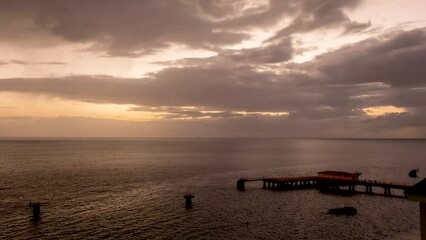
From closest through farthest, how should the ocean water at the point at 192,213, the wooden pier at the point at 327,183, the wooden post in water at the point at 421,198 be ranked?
1. the wooden post in water at the point at 421,198
2. the ocean water at the point at 192,213
3. the wooden pier at the point at 327,183

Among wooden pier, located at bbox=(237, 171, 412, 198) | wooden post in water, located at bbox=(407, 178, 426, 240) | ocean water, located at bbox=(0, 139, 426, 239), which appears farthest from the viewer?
wooden pier, located at bbox=(237, 171, 412, 198)

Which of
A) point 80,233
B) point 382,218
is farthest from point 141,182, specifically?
point 382,218

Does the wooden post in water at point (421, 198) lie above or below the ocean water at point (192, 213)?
above

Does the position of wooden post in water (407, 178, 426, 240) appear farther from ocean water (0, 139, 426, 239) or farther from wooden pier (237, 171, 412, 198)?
wooden pier (237, 171, 412, 198)

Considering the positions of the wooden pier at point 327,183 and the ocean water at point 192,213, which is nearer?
the ocean water at point 192,213

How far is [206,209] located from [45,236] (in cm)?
2887

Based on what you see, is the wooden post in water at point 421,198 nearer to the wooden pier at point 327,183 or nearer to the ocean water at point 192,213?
the ocean water at point 192,213

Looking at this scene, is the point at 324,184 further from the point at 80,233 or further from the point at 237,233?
the point at 80,233

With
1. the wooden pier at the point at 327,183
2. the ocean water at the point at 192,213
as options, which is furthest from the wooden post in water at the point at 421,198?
the wooden pier at the point at 327,183

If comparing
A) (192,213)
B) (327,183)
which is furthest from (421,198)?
(327,183)

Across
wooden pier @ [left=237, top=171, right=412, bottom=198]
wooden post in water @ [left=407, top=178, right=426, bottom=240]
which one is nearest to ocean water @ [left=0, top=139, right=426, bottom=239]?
wooden pier @ [left=237, top=171, right=412, bottom=198]

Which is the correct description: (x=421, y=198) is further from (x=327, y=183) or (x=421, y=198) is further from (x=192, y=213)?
(x=327, y=183)

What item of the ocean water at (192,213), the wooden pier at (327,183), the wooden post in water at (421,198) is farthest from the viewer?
the wooden pier at (327,183)

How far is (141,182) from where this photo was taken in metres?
105
